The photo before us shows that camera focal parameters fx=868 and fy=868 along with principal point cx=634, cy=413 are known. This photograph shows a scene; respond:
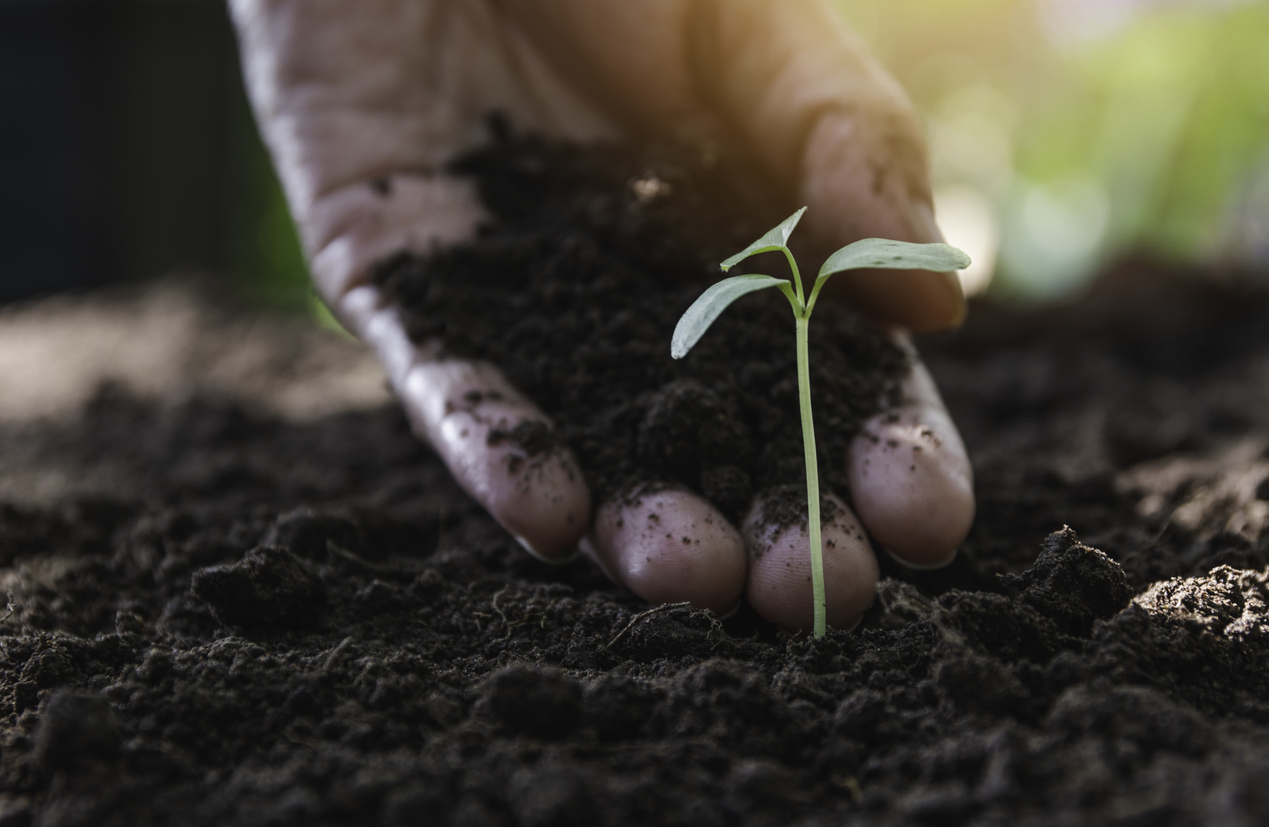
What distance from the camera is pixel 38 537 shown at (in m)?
1.54

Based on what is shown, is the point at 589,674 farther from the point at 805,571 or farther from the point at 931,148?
the point at 931,148

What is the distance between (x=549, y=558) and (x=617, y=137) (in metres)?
1.11

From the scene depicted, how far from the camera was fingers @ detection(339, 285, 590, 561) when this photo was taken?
49.3 inches

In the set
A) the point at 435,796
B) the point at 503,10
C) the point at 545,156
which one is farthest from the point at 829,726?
the point at 503,10

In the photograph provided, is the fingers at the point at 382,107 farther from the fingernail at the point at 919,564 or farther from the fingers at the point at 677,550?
the fingernail at the point at 919,564

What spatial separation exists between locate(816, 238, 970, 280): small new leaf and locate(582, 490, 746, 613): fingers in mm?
388

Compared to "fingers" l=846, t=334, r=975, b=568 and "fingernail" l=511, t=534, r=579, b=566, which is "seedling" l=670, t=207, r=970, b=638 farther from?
"fingernail" l=511, t=534, r=579, b=566

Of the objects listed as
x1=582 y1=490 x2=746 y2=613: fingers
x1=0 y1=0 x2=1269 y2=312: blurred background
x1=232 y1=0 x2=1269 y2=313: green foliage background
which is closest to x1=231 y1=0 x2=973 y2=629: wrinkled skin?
x1=582 y1=490 x2=746 y2=613: fingers

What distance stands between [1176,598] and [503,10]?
1926 mm

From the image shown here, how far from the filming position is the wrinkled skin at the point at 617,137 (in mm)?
1197

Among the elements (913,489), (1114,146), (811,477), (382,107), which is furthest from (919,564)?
(1114,146)

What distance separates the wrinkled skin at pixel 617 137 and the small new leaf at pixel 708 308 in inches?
13.2

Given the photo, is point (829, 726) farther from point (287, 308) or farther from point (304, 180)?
point (287, 308)

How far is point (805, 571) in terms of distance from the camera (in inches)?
44.5
